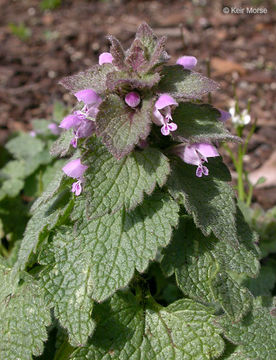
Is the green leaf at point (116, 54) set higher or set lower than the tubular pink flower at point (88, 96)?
higher

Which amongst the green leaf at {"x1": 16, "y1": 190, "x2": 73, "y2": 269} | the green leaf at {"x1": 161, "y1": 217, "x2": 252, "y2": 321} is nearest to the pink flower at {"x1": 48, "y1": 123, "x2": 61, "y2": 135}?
the green leaf at {"x1": 16, "y1": 190, "x2": 73, "y2": 269}

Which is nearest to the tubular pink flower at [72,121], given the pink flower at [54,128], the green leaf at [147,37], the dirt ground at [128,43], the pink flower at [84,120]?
the pink flower at [84,120]

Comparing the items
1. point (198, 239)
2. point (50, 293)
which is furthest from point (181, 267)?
point (50, 293)

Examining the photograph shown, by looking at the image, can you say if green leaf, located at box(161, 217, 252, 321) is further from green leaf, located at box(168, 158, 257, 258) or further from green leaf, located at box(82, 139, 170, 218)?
green leaf, located at box(82, 139, 170, 218)

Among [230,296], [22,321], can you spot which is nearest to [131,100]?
[230,296]

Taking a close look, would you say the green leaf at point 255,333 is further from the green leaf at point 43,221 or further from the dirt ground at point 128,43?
the dirt ground at point 128,43
